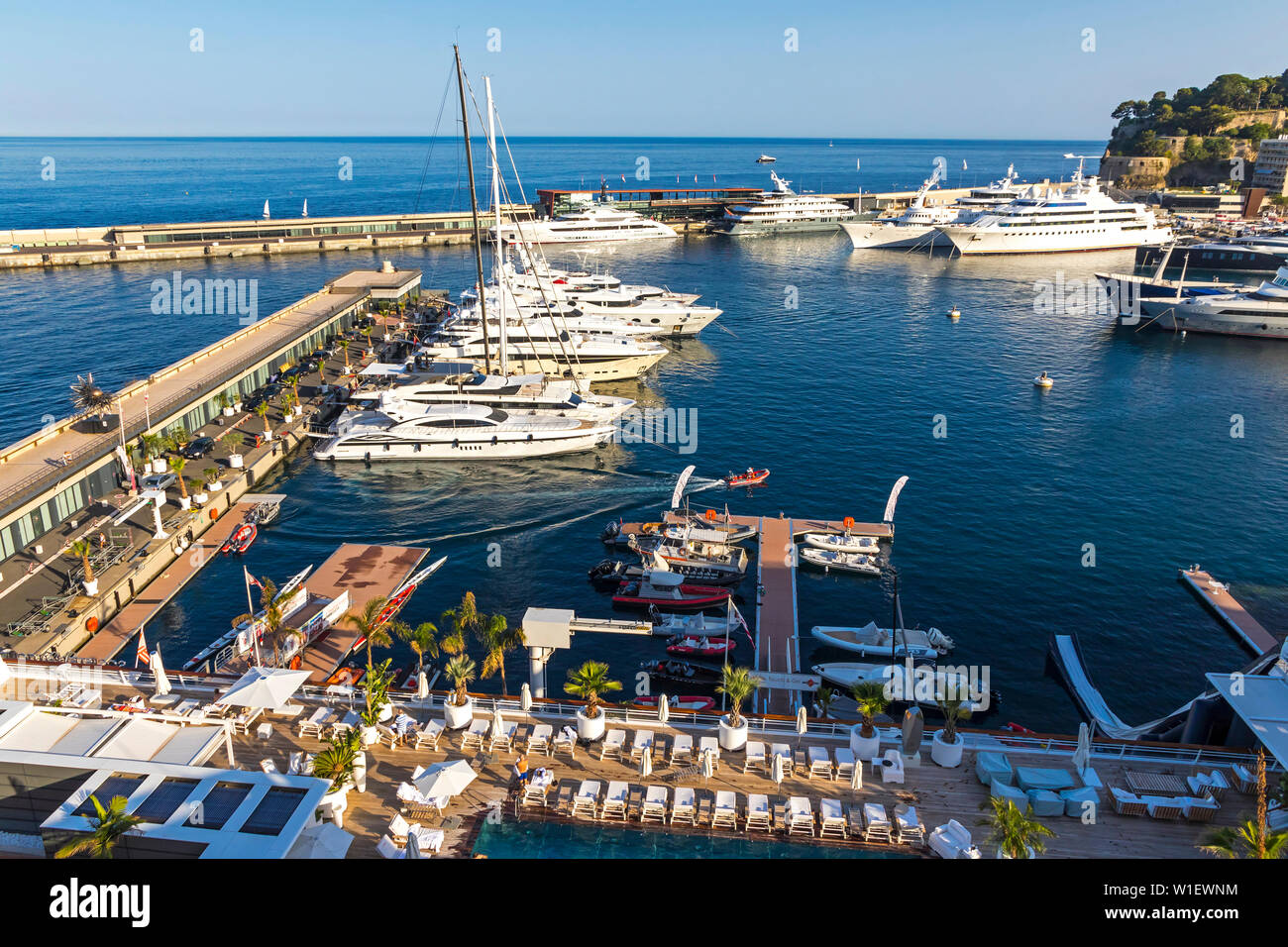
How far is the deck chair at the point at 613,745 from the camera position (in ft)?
81.7

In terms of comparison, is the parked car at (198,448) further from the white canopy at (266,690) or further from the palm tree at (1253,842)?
the palm tree at (1253,842)

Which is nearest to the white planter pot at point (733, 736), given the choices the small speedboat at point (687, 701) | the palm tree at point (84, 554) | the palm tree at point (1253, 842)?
the small speedboat at point (687, 701)

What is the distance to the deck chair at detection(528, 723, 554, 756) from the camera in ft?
82.1

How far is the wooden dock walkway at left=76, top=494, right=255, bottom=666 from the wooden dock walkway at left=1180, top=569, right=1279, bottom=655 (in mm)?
49546

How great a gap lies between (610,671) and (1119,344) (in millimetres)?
79422

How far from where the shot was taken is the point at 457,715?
25891mm

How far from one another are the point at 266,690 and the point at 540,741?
8685mm

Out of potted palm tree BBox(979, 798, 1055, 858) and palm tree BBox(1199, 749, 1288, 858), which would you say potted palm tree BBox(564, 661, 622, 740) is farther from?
Answer: palm tree BBox(1199, 749, 1288, 858)

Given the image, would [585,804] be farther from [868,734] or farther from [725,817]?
[868,734]

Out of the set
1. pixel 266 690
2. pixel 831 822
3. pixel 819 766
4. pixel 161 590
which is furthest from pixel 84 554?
pixel 831 822

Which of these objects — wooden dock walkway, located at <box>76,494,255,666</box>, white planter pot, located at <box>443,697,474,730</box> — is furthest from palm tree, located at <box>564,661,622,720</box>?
wooden dock walkway, located at <box>76,494,255,666</box>

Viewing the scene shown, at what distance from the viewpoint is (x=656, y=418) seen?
6825cm
